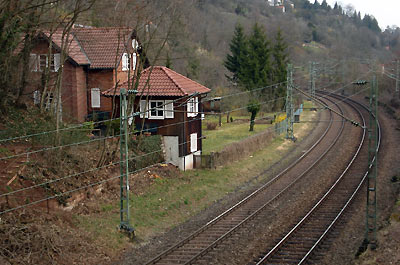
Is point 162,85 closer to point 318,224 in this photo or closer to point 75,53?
point 75,53

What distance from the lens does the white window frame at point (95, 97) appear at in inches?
1340

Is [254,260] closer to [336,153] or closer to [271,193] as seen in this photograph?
[271,193]

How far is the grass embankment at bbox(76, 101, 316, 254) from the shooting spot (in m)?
18.1

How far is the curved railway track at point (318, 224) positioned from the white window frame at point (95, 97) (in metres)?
16.0

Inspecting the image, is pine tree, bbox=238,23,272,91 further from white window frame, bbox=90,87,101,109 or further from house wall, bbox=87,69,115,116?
white window frame, bbox=90,87,101,109

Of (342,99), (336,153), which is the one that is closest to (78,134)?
(336,153)

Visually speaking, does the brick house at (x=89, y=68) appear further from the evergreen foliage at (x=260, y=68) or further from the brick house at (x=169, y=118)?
the evergreen foliage at (x=260, y=68)

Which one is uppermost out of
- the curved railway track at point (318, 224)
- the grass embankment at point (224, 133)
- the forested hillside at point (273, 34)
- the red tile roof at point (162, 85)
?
the forested hillside at point (273, 34)

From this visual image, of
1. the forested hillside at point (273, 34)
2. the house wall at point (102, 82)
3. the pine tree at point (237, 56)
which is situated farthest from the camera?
the forested hillside at point (273, 34)

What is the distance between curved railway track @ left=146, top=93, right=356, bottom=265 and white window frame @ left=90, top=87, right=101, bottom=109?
13.0m

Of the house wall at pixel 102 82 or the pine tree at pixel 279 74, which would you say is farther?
the pine tree at pixel 279 74

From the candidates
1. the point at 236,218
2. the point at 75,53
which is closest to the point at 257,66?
the point at 75,53

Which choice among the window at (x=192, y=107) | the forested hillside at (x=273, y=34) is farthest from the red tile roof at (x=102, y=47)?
the window at (x=192, y=107)

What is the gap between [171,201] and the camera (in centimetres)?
2225
